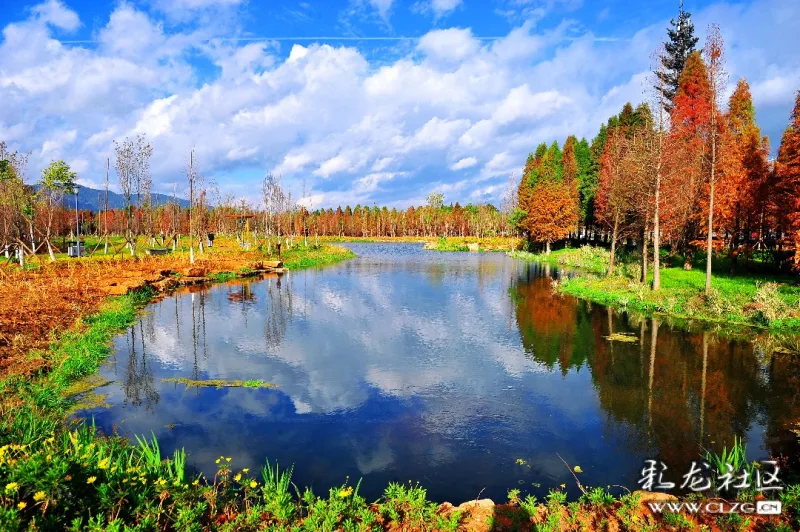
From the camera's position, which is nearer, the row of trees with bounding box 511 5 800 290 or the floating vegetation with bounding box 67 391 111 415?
the floating vegetation with bounding box 67 391 111 415

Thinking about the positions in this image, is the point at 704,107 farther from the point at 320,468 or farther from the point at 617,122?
the point at 617,122

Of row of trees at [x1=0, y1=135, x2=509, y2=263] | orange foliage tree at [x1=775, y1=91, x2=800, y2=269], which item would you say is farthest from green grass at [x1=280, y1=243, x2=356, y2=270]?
orange foliage tree at [x1=775, y1=91, x2=800, y2=269]

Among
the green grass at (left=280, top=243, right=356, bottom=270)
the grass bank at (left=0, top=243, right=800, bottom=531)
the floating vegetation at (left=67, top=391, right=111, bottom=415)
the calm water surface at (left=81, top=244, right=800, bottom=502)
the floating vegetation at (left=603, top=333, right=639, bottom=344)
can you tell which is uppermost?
the green grass at (left=280, top=243, right=356, bottom=270)

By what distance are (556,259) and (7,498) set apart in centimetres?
5883

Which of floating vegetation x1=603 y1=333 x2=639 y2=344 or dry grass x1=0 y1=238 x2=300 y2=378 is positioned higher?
dry grass x1=0 y1=238 x2=300 y2=378

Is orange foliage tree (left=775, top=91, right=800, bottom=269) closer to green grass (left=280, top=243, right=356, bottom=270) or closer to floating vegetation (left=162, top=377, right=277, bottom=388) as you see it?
floating vegetation (left=162, top=377, right=277, bottom=388)

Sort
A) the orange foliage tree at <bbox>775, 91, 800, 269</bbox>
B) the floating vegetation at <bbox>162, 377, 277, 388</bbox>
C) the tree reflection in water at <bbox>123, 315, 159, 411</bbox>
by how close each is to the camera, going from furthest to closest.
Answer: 1. the orange foliage tree at <bbox>775, 91, 800, 269</bbox>
2. the floating vegetation at <bbox>162, 377, 277, 388</bbox>
3. the tree reflection in water at <bbox>123, 315, 159, 411</bbox>

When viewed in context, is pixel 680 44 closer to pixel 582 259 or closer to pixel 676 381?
pixel 582 259

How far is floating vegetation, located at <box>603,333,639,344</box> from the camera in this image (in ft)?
61.4

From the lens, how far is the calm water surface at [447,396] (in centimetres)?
912

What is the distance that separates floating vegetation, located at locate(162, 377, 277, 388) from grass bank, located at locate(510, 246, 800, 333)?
67.2 feet

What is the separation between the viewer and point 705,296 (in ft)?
77.6

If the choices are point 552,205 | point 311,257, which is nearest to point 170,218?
point 311,257

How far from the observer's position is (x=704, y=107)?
1067 inches
